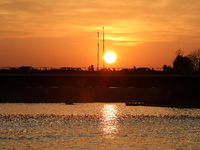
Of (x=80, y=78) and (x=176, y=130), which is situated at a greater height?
(x=80, y=78)

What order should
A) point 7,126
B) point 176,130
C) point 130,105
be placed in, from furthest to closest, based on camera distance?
point 130,105 → point 7,126 → point 176,130

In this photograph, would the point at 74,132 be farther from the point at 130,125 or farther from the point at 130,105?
the point at 130,105

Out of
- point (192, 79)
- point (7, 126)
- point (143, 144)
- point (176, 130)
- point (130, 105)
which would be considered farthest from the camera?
point (130, 105)

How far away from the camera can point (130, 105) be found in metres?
170

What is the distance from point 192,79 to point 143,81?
16704 mm

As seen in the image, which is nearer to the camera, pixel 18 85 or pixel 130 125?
pixel 130 125

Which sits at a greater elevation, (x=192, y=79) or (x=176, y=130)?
(x=192, y=79)

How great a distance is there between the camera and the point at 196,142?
69062 mm

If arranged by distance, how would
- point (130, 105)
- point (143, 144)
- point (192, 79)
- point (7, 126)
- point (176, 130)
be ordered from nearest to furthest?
point (143, 144)
point (176, 130)
point (7, 126)
point (192, 79)
point (130, 105)

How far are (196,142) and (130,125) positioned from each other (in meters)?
27.6

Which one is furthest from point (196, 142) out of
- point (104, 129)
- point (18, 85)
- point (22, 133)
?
point (18, 85)

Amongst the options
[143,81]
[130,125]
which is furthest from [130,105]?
[130,125]

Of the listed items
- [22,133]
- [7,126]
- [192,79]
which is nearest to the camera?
[22,133]

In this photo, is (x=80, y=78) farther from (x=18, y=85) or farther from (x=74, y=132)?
(x=74, y=132)
